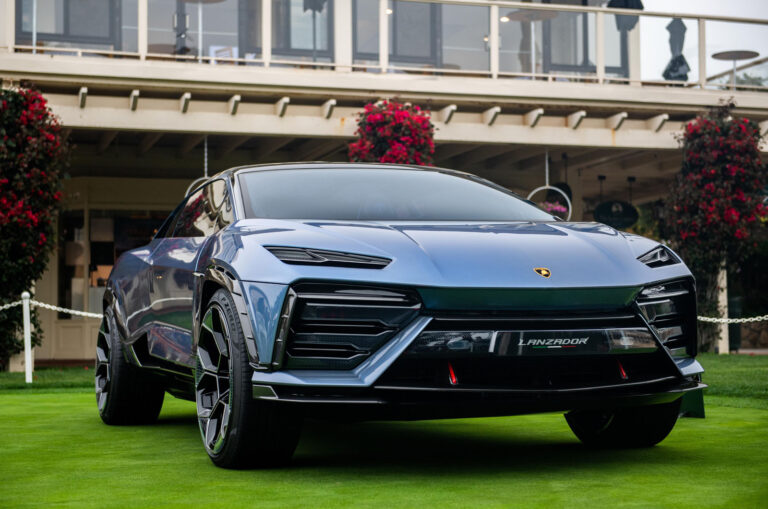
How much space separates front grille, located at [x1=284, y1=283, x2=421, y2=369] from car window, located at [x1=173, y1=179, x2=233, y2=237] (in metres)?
1.11

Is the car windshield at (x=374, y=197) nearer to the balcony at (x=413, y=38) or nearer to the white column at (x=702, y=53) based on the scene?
the balcony at (x=413, y=38)

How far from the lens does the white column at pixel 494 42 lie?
1445 cm

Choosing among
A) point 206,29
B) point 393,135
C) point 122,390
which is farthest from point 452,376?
point 206,29

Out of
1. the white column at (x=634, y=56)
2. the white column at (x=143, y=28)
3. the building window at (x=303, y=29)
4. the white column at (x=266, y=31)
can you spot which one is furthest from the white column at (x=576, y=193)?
the white column at (x=143, y=28)

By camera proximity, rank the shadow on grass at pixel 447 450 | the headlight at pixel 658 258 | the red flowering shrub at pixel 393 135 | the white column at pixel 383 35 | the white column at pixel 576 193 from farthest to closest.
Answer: the white column at pixel 576 193, the white column at pixel 383 35, the red flowering shrub at pixel 393 135, the shadow on grass at pixel 447 450, the headlight at pixel 658 258

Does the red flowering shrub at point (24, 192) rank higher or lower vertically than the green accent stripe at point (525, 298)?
higher

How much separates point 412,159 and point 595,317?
10.2 metres

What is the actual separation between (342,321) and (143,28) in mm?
10178

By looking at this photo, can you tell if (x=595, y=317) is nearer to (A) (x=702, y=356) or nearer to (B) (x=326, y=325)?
(B) (x=326, y=325)

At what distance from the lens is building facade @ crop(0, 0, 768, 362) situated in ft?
42.7

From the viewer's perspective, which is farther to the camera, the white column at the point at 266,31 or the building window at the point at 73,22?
the white column at the point at 266,31

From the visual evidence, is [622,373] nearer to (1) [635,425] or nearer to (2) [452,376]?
(2) [452,376]

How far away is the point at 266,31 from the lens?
13.6 m

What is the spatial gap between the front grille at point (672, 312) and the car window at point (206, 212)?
187 centimetres
